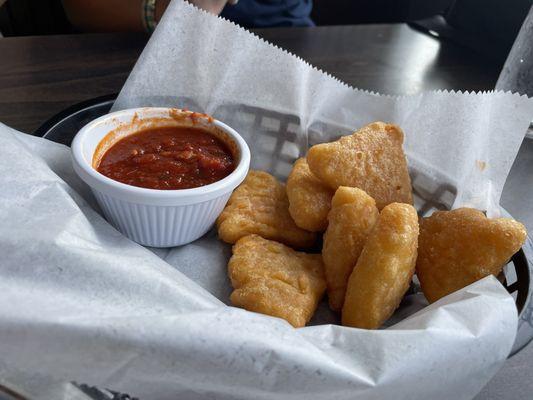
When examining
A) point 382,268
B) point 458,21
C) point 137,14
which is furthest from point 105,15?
point 382,268

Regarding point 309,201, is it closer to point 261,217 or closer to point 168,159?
point 261,217

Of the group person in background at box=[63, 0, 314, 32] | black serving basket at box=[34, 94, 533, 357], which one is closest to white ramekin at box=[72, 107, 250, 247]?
black serving basket at box=[34, 94, 533, 357]

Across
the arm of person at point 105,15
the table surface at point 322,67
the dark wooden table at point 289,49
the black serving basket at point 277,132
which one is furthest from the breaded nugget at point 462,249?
the arm of person at point 105,15

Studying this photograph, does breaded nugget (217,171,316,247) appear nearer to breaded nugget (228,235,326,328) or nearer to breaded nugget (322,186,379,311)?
breaded nugget (228,235,326,328)

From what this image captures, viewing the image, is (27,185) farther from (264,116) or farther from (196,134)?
(264,116)

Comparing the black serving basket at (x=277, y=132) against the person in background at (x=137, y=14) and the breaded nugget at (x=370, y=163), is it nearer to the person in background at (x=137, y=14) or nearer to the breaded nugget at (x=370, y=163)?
the breaded nugget at (x=370, y=163)

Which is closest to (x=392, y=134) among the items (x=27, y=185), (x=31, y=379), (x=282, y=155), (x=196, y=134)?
(x=282, y=155)
